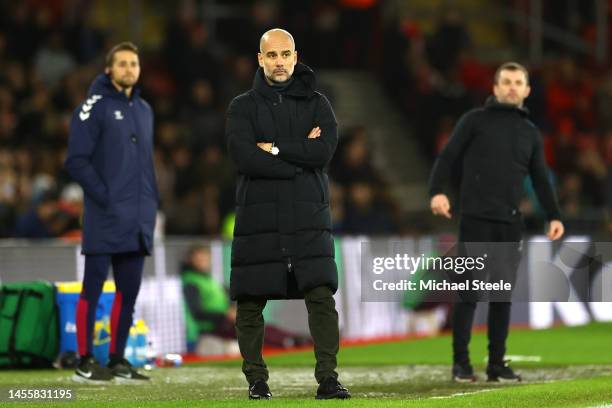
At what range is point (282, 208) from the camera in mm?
8695

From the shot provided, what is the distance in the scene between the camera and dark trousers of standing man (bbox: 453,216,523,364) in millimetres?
10617

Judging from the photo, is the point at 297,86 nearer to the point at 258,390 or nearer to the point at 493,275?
the point at 258,390

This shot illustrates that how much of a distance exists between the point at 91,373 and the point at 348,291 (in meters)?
7.23

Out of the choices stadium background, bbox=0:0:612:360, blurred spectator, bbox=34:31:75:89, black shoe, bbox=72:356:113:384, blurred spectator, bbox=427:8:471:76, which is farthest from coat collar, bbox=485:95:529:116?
blurred spectator, bbox=427:8:471:76

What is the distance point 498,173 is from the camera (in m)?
10.8

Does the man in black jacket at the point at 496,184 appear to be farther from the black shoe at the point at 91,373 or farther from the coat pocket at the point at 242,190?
the black shoe at the point at 91,373

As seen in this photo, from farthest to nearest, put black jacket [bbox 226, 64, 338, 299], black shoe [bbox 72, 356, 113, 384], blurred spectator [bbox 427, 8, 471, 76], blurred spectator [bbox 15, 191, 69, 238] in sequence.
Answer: blurred spectator [bbox 427, 8, 471, 76] < blurred spectator [bbox 15, 191, 69, 238] < black shoe [bbox 72, 356, 113, 384] < black jacket [bbox 226, 64, 338, 299]

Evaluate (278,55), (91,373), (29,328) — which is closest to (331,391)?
(278,55)

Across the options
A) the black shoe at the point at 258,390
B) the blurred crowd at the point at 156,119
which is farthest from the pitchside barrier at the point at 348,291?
the black shoe at the point at 258,390

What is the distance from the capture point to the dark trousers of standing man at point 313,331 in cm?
862

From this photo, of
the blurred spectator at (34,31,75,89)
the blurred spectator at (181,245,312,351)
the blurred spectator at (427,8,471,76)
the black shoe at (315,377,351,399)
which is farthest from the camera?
the blurred spectator at (427,8,471,76)

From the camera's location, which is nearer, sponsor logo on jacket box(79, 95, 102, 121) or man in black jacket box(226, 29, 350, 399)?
man in black jacket box(226, 29, 350, 399)

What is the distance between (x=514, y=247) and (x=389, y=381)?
1252mm

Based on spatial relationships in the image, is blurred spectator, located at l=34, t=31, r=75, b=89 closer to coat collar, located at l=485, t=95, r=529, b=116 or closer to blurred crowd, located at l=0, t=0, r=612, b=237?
blurred crowd, located at l=0, t=0, r=612, b=237
